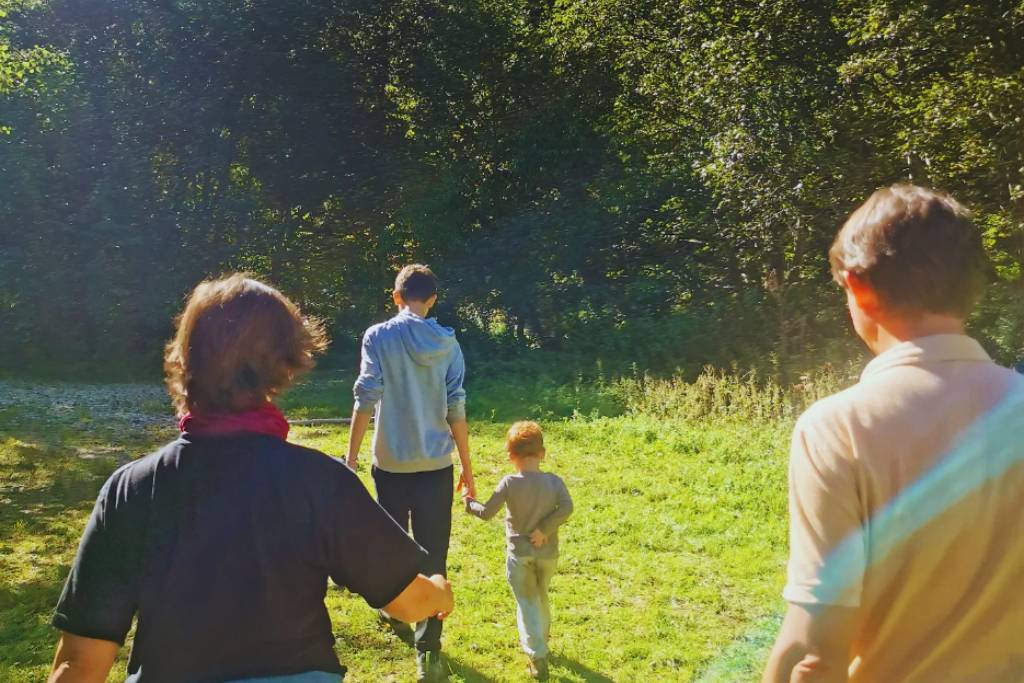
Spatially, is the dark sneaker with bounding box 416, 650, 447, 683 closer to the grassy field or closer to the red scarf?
the grassy field

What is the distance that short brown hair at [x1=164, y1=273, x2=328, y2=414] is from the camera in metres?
2.15

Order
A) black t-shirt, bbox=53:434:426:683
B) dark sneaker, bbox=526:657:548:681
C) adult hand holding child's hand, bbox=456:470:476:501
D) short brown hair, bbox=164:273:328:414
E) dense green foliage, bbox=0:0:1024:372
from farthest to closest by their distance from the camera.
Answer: dense green foliage, bbox=0:0:1024:372 < dark sneaker, bbox=526:657:548:681 < adult hand holding child's hand, bbox=456:470:476:501 < short brown hair, bbox=164:273:328:414 < black t-shirt, bbox=53:434:426:683

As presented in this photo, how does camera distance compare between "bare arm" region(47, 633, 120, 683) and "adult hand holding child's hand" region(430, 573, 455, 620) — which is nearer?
"bare arm" region(47, 633, 120, 683)

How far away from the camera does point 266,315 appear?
87.5 inches

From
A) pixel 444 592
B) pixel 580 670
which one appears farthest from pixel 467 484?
pixel 444 592

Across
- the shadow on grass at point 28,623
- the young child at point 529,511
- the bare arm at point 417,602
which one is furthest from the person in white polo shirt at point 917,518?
the shadow on grass at point 28,623

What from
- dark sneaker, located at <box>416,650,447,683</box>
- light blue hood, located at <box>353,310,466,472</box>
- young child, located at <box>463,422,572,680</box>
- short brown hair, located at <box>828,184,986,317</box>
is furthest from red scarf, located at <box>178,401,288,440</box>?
dark sneaker, located at <box>416,650,447,683</box>

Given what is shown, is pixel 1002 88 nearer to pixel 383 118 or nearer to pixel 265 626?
pixel 265 626

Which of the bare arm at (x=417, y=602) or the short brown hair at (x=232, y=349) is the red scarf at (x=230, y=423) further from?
the bare arm at (x=417, y=602)

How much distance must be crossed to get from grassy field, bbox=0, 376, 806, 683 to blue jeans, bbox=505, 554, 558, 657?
30 centimetres

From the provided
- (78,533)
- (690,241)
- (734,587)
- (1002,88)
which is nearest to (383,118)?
(690,241)

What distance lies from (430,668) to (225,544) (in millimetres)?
3296

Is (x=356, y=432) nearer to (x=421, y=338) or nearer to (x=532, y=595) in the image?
(x=421, y=338)

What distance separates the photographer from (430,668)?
16.6 feet
